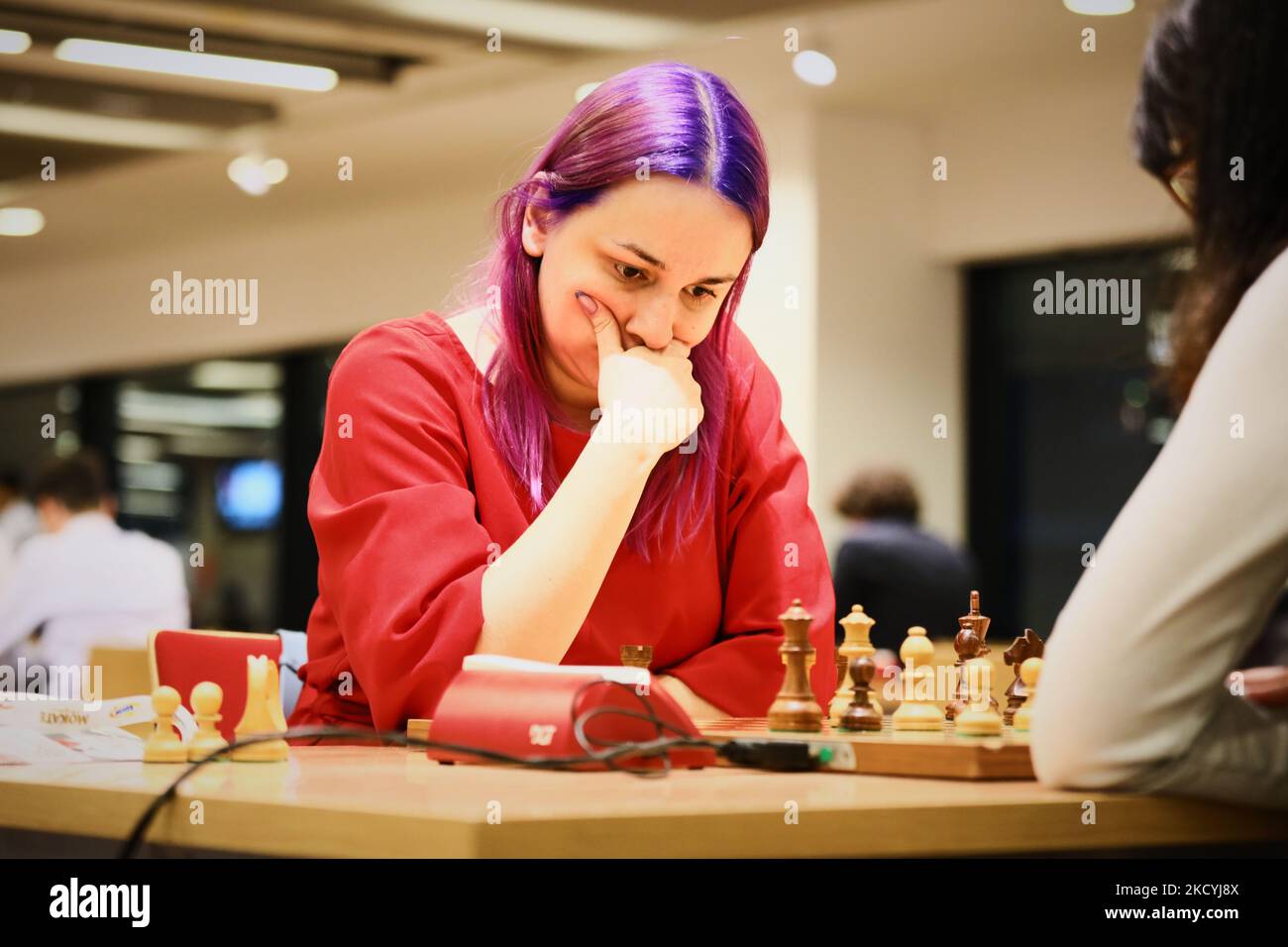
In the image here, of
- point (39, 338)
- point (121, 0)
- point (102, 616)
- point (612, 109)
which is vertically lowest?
point (102, 616)

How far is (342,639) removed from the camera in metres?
1.62

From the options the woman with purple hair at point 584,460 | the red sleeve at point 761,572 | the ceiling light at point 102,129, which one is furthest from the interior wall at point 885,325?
the woman with purple hair at point 584,460

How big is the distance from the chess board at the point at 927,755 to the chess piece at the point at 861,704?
6 cm

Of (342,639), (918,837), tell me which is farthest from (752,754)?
(342,639)

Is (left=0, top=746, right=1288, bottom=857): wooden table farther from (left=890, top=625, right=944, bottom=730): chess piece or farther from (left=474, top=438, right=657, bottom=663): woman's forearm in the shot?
(left=474, top=438, right=657, bottom=663): woman's forearm

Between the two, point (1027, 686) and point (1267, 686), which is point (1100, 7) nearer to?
point (1027, 686)

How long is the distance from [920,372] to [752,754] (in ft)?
17.1

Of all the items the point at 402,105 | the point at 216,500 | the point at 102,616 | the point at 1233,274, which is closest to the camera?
the point at 1233,274

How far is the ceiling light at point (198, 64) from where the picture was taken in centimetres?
555

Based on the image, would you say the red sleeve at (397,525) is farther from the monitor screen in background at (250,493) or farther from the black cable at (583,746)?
the monitor screen in background at (250,493)

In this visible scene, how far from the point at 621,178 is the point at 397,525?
427 millimetres

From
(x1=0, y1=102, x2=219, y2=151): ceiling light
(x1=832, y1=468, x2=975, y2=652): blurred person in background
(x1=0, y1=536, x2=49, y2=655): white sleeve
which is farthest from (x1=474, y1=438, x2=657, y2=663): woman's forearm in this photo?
(x1=0, y1=102, x2=219, y2=151): ceiling light
